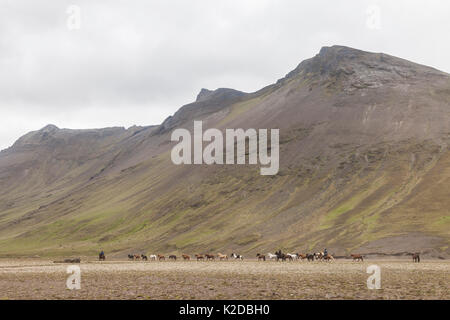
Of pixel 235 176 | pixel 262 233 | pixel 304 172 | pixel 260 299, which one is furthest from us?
pixel 235 176

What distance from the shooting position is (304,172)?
133875mm

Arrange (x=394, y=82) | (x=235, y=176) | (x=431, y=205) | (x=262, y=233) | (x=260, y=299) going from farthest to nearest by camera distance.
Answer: (x=394, y=82) → (x=235, y=176) → (x=262, y=233) → (x=431, y=205) → (x=260, y=299)

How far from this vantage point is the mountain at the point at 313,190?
98.8m

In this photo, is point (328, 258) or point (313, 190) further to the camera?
point (313, 190)

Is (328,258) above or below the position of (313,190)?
below

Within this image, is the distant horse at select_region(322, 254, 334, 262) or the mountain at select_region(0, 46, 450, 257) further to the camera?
the mountain at select_region(0, 46, 450, 257)

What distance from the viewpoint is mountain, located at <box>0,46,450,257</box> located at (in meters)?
98.8

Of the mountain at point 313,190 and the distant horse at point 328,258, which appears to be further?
the mountain at point 313,190

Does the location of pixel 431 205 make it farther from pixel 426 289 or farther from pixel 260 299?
pixel 260 299

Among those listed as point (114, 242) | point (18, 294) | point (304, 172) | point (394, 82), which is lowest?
point (114, 242)

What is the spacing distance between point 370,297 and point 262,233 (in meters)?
84.1

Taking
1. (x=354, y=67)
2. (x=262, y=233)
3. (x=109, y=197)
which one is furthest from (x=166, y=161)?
(x=262, y=233)

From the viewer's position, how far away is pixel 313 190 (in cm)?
12350

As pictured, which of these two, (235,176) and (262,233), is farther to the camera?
(235,176)
